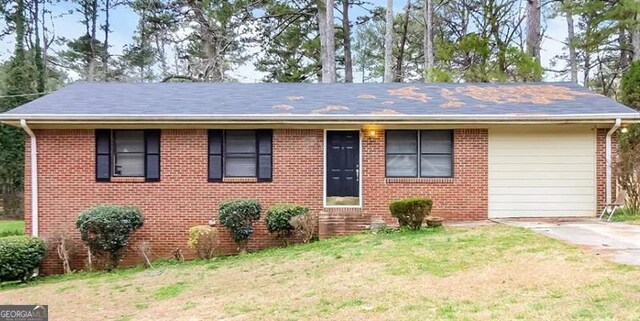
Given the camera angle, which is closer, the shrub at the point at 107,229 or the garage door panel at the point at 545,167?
the shrub at the point at 107,229

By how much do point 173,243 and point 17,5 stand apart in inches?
944

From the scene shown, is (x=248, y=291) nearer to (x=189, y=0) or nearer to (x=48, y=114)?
(x=48, y=114)

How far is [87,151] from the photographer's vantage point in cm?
1069

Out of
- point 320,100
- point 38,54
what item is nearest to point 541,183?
point 320,100

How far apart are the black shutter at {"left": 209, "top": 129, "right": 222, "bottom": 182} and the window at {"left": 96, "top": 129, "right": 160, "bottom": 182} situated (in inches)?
48.7

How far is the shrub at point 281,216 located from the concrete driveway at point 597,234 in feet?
15.1

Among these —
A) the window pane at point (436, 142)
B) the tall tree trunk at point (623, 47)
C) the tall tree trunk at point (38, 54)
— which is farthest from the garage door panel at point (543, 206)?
the tall tree trunk at point (38, 54)

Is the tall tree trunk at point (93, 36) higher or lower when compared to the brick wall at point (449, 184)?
higher

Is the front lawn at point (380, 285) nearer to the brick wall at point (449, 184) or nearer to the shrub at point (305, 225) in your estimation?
the shrub at point (305, 225)

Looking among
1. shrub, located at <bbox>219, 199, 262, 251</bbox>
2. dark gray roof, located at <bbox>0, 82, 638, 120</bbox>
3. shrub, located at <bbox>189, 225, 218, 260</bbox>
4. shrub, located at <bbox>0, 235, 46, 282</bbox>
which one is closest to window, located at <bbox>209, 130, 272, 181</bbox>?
dark gray roof, located at <bbox>0, 82, 638, 120</bbox>

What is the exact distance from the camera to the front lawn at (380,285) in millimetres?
4727

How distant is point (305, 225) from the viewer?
9945 mm

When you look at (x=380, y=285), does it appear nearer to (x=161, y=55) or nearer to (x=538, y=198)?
(x=538, y=198)

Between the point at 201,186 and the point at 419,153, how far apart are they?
5.24 metres
